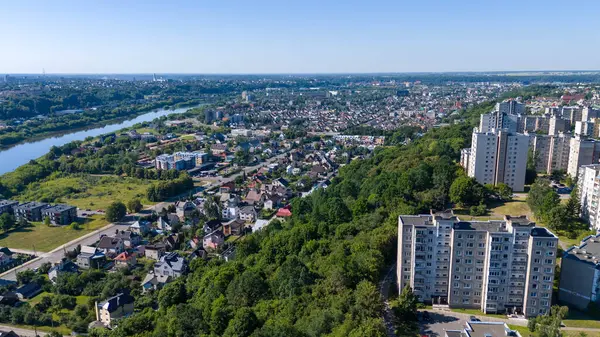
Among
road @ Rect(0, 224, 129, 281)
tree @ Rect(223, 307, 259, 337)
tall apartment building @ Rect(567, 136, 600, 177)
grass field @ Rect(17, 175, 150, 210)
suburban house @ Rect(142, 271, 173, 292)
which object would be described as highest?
tall apartment building @ Rect(567, 136, 600, 177)

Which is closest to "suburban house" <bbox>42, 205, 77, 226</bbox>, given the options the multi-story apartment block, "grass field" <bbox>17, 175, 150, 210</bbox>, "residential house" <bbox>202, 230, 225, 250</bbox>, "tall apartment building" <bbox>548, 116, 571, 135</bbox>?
"grass field" <bbox>17, 175, 150, 210</bbox>

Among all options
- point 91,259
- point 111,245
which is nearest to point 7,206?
point 111,245

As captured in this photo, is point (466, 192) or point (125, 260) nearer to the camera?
point (125, 260)

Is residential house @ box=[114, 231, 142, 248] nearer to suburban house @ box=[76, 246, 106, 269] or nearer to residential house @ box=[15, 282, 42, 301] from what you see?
suburban house @ box=[76, 246, 106, 269]

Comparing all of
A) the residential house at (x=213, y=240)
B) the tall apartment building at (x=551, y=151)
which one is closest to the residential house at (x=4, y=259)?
the residential house at (x=213, y=240)

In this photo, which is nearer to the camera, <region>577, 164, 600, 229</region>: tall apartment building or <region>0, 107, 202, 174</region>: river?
<region>577, 164, 600, 229</region>: tall apartment building

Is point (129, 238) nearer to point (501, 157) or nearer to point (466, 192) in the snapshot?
point (466, 192)
